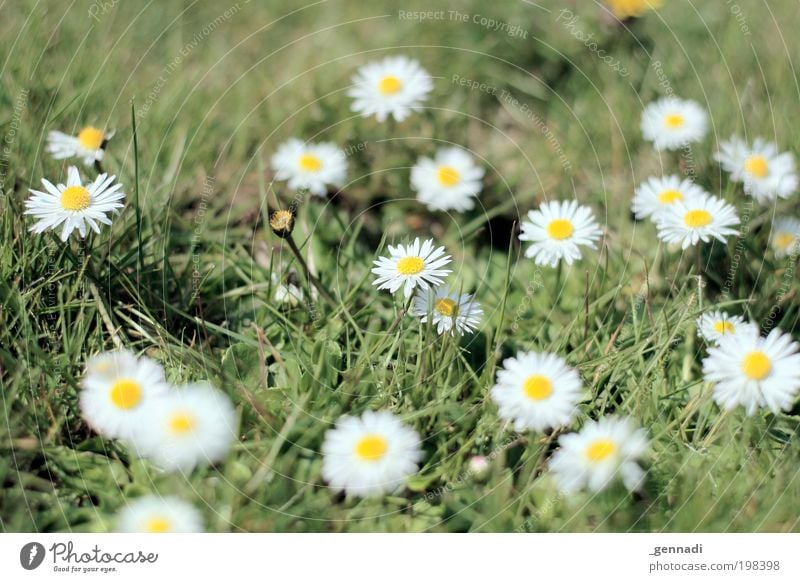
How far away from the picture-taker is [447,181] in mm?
1401

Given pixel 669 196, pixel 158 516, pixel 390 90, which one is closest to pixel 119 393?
pixel 158 516

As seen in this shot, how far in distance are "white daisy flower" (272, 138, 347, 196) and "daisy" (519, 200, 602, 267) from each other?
381 millimetres

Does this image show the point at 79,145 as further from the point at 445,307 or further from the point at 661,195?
the point at 661,195

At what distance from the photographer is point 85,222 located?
1051mm

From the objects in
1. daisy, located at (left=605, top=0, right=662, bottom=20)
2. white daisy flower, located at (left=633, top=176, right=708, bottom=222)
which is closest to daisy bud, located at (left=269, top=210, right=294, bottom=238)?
white daisy flower, located at (left=633, top=176, right=708, bottom=222)

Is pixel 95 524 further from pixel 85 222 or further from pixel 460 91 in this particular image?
pixel 460 91

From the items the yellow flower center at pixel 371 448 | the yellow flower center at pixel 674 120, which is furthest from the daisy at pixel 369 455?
the yellow flower center at pixel 674 120

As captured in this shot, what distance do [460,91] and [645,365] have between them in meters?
0.73

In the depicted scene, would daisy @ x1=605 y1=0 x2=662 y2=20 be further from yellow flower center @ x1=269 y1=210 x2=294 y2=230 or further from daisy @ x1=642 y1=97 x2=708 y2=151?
yellow flower center @ x1=269 y1=210 x2=294 y2=230

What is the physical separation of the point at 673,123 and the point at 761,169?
0.19 m

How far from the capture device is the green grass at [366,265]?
979 millimetres

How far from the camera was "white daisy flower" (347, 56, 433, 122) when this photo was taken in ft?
A: 4.66

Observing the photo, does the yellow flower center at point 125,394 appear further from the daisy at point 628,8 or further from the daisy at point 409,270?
the daisy at point 628,8
